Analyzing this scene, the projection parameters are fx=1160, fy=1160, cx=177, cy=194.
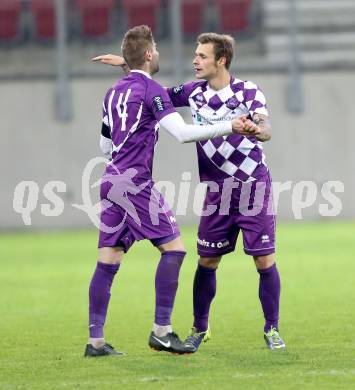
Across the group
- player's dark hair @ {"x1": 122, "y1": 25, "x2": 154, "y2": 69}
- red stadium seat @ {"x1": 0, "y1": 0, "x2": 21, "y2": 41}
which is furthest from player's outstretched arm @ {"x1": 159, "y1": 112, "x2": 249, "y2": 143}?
red stadium seat @ {"x1": 0, "y1": 0, "x2": 21, "y2": 41}

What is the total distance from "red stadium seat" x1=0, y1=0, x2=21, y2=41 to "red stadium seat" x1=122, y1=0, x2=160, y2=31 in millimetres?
1907

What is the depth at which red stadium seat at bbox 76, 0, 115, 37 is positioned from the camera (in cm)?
1994

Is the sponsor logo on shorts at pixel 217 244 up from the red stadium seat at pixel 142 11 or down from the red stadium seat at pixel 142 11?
down

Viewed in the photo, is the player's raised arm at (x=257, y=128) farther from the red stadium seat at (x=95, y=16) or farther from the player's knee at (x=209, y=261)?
the red stadium seat at (x=95, y=16)

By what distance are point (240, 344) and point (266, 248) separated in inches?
25.6

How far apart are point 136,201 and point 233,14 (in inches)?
545

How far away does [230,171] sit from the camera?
7066mm

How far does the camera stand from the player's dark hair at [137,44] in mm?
6652

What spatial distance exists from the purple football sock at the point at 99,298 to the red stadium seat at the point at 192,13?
1375cm

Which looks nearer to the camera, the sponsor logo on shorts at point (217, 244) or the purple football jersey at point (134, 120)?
the purple football jersey at point (134, 120)

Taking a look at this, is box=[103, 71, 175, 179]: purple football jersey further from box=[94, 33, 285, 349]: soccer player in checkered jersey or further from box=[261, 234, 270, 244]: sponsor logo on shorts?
box=[261, 234, 270, 244]: sponsor logo on shorts

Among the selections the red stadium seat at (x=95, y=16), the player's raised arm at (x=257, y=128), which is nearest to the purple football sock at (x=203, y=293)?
the player's raised arm at (x=257, y=128)

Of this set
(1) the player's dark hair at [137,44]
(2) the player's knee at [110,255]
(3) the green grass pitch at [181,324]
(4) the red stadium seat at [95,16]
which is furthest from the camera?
(4) the red stadium seat at [95,16]

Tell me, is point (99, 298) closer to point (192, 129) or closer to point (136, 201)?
point (136, 201)
